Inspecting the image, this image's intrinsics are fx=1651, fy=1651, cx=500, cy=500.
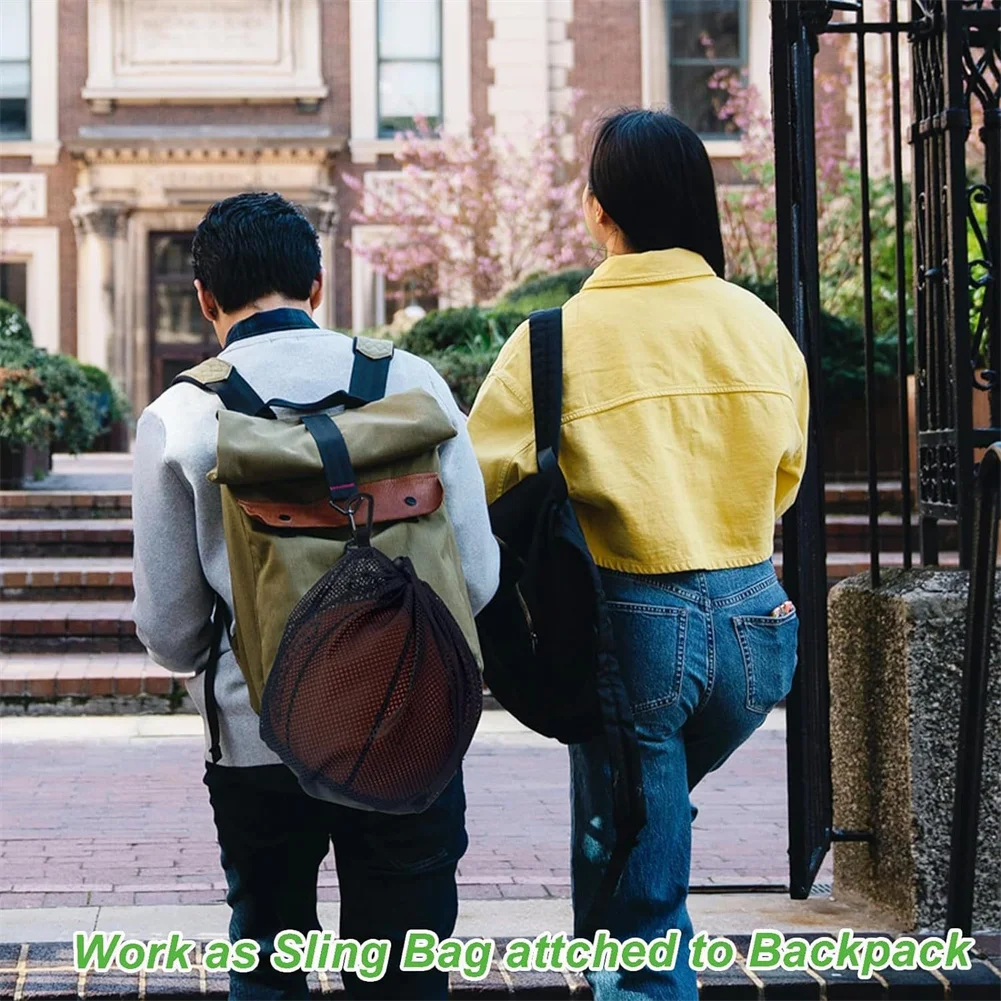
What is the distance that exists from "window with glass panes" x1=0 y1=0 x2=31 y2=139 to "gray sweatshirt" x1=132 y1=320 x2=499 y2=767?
2326 centimetres

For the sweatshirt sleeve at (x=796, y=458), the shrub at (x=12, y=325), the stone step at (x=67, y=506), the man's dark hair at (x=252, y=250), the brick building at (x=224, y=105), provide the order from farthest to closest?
the brick building at (x=224, y=105) < the shrub at (x=12, y=325) < the stone step at (x=67, y=506) < the sweatshirt sleeve at (x=796, y=458) < the man's dark hair at (x=252, y=250)

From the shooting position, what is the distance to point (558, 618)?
281 centimetres

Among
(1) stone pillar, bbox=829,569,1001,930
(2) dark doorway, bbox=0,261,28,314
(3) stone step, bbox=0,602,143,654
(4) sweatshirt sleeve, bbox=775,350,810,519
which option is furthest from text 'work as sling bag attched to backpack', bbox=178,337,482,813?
(2) dark doorway, bbox=0,261,28,314

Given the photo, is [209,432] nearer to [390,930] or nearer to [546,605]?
[546,605]

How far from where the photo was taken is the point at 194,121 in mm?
24188

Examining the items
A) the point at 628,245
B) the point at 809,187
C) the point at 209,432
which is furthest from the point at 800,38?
the point at 209,432

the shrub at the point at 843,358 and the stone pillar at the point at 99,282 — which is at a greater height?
the stone pillar at the point at 99,282

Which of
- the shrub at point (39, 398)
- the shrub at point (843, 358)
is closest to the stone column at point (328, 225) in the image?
the shrub at point (39, 398)

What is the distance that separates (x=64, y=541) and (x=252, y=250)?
27.2 feet

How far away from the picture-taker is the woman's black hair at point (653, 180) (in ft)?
9.61

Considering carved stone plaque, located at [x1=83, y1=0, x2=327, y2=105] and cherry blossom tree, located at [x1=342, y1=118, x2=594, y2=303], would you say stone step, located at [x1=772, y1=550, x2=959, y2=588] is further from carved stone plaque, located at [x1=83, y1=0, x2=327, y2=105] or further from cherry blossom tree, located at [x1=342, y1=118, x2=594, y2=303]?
carved stone plaque, located at [x1=83, y1=0, x2=327, y2=105]

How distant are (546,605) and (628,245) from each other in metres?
0.68

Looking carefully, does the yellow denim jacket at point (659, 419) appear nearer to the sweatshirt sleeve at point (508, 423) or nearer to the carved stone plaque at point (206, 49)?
the sweatshirt sleeve at point (508, 423)

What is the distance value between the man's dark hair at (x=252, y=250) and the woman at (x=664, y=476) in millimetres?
400
